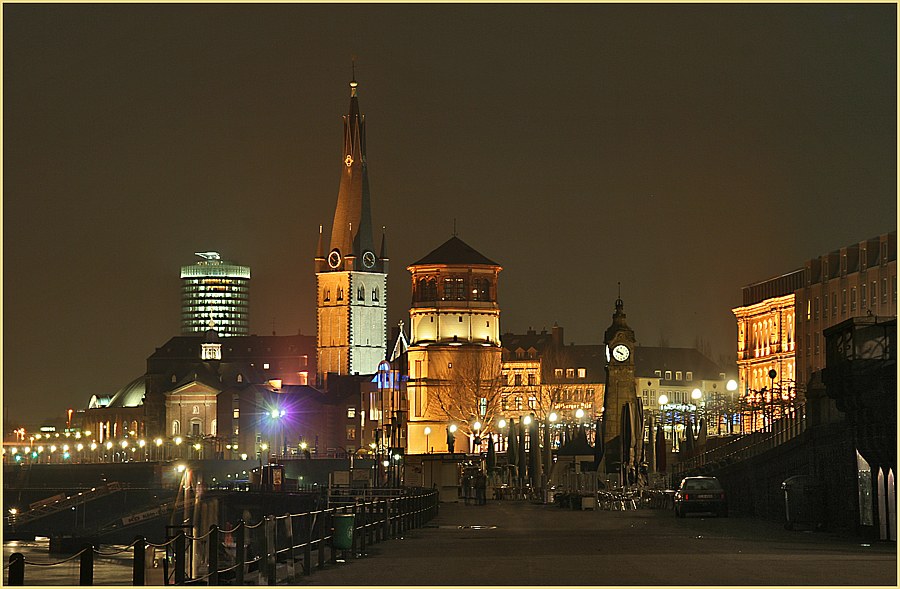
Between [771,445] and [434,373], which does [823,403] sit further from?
[434,373]

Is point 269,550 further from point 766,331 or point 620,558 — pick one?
point 766,331

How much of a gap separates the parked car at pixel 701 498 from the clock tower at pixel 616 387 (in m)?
22.7

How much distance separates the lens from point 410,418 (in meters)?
195

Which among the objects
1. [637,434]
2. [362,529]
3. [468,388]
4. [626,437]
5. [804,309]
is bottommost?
[362,529]

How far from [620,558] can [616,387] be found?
160ft

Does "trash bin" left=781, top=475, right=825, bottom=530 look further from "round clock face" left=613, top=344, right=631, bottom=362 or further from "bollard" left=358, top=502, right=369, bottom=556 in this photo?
"round clock face" left=613, top=344, right=631, bottom=362

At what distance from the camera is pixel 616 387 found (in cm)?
7888

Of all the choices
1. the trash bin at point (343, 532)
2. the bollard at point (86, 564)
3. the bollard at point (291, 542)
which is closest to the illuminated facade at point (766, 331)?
the trash bin at point (343, 532)

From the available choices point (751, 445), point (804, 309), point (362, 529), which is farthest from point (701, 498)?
point (804, 309)

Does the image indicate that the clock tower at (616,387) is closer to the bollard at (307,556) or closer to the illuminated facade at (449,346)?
the bollard at (307,556)

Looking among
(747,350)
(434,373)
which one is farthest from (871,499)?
(434,373)

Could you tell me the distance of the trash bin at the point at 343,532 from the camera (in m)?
32.2

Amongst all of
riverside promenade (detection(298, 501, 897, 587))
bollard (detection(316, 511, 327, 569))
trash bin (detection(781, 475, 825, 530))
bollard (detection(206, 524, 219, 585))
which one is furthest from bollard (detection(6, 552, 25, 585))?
trash bin (detection(781, 475, 825, 530))

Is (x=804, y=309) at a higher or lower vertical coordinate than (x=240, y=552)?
higher
